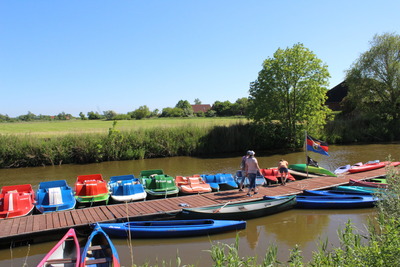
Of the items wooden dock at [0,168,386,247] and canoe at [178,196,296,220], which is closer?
wooden dock at [0,168,386,247]

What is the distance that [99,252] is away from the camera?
773 centimetres

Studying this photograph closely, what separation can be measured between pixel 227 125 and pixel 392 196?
2367 cm

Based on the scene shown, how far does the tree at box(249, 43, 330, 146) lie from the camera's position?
28.1 meters

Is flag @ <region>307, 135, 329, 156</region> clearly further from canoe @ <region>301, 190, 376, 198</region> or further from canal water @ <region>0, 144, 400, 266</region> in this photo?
canal water @ <region>0, 144, 400, 266</region>

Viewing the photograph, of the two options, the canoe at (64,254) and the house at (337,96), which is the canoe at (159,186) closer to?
the canoe at (64,254)

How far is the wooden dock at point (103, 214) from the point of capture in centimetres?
930

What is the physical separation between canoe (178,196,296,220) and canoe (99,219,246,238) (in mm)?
491

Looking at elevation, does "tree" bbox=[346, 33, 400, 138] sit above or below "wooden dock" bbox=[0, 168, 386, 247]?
above

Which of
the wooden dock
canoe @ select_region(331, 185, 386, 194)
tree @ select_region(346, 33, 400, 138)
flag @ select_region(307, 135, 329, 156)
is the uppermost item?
tree @ select_region(346, 33, 400, 138)

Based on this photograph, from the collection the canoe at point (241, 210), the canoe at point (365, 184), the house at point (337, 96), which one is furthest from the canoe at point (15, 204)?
the house at point (337, 96)

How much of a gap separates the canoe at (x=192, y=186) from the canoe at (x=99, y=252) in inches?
195

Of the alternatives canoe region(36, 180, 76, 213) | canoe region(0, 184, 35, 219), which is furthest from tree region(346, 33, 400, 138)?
canoe region(0, 184, 35, 219)

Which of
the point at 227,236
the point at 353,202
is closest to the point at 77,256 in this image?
the point at 227,236

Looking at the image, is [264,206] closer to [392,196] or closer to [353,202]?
[353,202]
